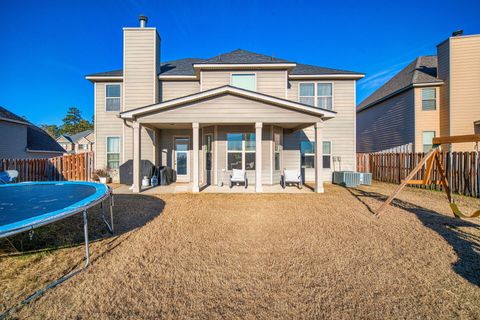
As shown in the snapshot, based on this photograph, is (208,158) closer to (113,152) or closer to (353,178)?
(113,152)

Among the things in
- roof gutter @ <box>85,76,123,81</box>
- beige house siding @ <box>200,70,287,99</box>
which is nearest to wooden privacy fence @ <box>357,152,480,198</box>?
beige house siding @ <box>200,70,287,99</box>

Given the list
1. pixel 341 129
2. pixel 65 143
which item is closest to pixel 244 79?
pixel 341 129

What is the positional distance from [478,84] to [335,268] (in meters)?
17.0

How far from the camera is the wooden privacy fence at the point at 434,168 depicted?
8.76 metres

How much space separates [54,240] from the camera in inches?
176

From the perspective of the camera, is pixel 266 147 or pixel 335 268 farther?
pixel 266 147

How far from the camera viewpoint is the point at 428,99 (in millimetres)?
14047

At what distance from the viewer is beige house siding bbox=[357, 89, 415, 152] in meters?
14.6

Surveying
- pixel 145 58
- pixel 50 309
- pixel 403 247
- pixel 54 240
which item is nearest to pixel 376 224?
pixel 403 247

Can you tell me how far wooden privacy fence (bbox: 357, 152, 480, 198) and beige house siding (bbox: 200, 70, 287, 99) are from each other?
24.8 feet

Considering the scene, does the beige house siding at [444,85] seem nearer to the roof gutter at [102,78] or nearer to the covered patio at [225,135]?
the covered patio at [225,135]

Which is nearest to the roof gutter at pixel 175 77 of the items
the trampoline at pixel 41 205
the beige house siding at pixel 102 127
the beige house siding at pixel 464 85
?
the beige house siding at pixel 102 127

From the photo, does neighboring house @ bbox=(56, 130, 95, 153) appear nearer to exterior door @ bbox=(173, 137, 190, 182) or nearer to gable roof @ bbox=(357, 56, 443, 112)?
exterior door @ bbox=(173, 137, 190, 182)

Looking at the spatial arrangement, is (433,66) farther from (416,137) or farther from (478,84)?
(416,137)
